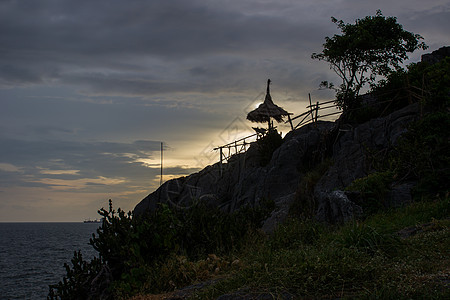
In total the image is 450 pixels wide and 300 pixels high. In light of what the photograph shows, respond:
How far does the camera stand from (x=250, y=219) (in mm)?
12516

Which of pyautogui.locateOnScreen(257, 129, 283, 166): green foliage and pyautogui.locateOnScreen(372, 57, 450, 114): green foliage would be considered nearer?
pyautogui.locateOnScreen(372, 57, 450, 114): green foliage

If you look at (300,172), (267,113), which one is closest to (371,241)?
(300,172)

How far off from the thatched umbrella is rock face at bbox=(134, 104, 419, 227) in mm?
2361

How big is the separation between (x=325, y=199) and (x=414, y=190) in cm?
284

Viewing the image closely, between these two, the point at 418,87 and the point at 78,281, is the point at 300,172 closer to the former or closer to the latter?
the point at 418,87

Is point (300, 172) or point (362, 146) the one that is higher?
point (362, 146)

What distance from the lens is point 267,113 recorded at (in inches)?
1188

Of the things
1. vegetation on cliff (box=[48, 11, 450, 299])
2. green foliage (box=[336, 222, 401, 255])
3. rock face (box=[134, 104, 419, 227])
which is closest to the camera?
vegetation on cliff (box=[48, 11, 450, 299])

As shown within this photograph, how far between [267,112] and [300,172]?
8020mm

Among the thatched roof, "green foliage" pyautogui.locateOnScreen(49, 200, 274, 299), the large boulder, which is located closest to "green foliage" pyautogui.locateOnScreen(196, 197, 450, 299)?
"green foliage" pyautogui.locateOnScreen(49, 200, 274, 299)

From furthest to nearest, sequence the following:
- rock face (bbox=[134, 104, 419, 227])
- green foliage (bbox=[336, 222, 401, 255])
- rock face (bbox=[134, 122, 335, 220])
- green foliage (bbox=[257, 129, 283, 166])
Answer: green foliage (bbox=[257, 129, 283, 166]), rock face (bbox=[134, 122, 335, 220]), rock face (bbox=[134, 104, 419, 227]), green foliage (bbox=[336, 222, 401, 255])

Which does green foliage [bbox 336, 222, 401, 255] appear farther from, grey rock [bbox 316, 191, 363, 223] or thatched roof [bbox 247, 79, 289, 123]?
thatched roof [bbox 247, 79, 289, 123]

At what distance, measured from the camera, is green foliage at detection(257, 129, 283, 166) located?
27344 mm

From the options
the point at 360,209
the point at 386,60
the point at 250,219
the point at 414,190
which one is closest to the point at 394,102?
the point at 386,60
